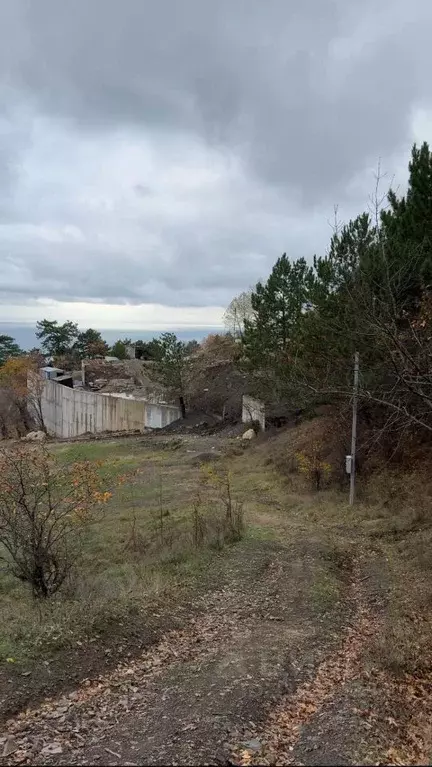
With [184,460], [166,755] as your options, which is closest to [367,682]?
[166,755]

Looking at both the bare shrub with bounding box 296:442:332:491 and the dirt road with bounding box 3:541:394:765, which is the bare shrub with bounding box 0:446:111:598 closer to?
the dirt road with bounding box 3:541:394:765

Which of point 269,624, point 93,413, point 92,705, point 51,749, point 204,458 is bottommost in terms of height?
point 204,458

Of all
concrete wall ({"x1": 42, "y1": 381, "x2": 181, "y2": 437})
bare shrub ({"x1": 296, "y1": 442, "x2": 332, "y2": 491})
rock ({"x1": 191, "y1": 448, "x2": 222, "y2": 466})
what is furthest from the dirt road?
concrete wall ({"x1": 42, "y1": 381, "x2": 181, "y2": 437})

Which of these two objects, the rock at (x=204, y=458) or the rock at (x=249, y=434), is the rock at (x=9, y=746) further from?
the rock at (x=249, y=434)

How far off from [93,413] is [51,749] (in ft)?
133

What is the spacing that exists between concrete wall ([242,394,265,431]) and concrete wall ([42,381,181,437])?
668cm

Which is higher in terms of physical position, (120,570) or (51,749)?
(51,749)

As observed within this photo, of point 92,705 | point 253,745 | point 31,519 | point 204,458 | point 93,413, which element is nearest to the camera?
point 253,745

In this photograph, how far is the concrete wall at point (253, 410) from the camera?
2992 centimetres

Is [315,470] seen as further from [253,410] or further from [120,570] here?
[253,410]

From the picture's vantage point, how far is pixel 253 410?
31.4 metres

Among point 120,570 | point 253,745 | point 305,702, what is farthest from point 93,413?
point 253,745

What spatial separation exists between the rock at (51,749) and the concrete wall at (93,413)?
3372cm

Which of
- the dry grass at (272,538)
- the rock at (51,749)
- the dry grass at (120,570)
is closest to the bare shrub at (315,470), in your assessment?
the dry grass at (272,538)
